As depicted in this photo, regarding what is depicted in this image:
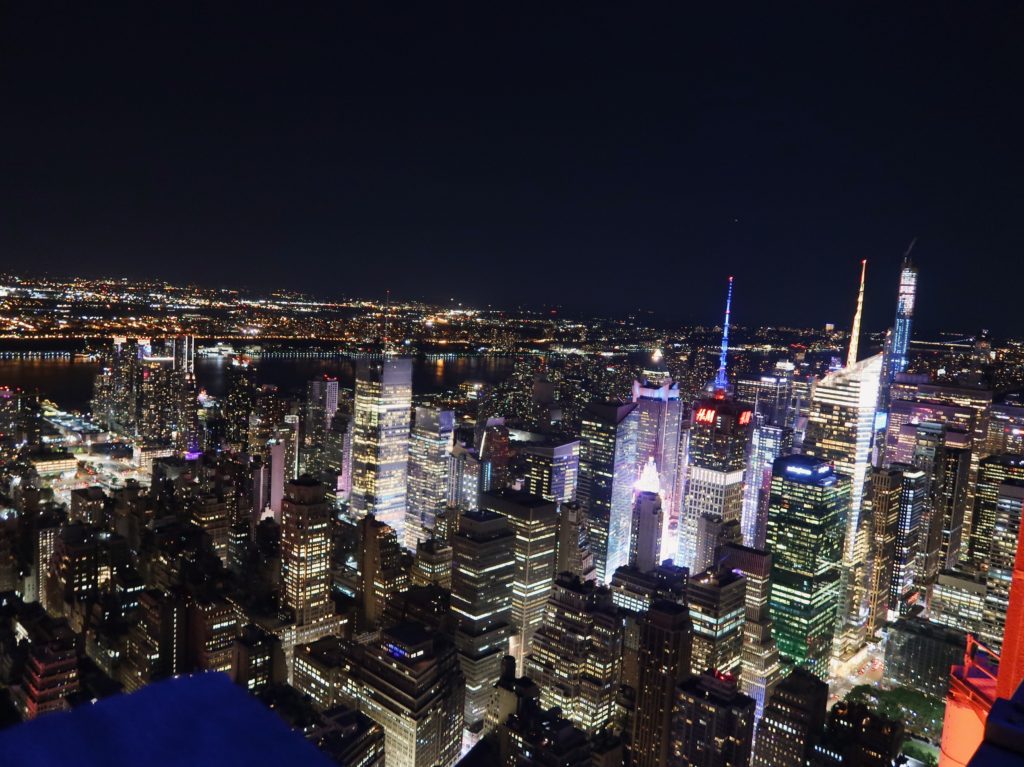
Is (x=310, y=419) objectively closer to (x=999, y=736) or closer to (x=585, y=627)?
(x=585, y=627)

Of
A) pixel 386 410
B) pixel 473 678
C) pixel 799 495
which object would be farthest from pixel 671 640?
pixel 386 410

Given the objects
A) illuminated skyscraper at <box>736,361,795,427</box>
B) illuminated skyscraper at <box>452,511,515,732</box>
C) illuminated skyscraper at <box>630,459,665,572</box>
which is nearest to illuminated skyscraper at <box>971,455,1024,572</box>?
illuminated skyscraper at <box>736,361,795,427</box>

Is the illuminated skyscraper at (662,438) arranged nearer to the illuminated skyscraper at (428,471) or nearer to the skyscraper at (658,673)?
the illuminated skyscraper at (428,471)

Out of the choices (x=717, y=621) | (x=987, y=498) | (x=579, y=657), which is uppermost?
(x=987, y=498)

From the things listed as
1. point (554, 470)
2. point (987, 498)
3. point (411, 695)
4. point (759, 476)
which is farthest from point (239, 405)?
point (987, 498)

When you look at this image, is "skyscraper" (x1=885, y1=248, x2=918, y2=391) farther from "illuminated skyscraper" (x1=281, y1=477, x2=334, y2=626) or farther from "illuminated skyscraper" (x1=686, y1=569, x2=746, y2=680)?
"illuminated skyscraper" (x1=281, y1=477, x2=334, y2=626)

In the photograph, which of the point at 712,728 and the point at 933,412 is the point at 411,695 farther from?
the point at 933,412
